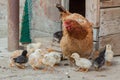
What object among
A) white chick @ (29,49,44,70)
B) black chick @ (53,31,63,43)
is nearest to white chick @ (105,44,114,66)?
black chick @ (53,31,63,43)

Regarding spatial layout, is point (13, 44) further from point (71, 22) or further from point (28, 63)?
point (71, 22)

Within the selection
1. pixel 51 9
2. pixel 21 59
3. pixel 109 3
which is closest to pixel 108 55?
pixel 109 3

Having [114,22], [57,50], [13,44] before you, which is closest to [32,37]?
[13,44]

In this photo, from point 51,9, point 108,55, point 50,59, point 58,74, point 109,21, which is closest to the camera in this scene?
point 58,74

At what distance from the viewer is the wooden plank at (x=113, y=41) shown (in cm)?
661

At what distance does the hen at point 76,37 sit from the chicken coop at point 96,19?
1.49 feet

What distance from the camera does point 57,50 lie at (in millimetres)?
6582

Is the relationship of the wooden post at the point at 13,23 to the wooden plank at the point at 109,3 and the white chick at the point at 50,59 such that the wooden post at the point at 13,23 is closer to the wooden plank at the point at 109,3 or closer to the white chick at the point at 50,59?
the white chick at the point at 50,59

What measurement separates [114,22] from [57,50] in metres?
1.00

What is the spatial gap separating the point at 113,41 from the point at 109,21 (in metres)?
0.35

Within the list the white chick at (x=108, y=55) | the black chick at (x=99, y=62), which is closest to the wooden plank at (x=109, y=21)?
the white chick at (x=108, y=55)

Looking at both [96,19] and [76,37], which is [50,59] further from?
[96,19]

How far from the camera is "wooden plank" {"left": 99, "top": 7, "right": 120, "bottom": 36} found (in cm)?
653

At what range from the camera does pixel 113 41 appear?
6754mm
